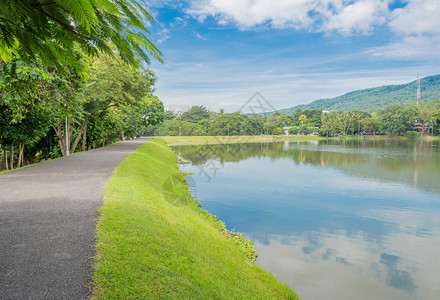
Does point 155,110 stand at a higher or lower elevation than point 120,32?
higher

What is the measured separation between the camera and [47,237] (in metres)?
4.58

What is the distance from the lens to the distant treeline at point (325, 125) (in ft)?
303

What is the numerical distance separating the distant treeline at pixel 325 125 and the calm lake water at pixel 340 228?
239 ft

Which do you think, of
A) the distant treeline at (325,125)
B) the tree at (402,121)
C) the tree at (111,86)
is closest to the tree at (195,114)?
the distant treeline at (325,125)

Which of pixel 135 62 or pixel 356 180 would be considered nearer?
pixel 135 62

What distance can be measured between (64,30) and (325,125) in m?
118

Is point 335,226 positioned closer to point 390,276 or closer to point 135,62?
point 390,276

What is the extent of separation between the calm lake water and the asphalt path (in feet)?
16.0

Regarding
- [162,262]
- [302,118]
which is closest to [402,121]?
[302,118]

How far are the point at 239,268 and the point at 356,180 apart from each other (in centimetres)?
1641

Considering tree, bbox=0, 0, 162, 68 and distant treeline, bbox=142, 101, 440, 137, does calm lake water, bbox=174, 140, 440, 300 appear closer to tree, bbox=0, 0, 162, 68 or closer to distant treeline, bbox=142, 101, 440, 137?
tree, bbox=0, 0, 162, 68

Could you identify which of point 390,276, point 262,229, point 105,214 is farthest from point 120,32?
→ point 262,229

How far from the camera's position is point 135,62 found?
2.46m

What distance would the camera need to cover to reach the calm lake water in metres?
→ 6.83
